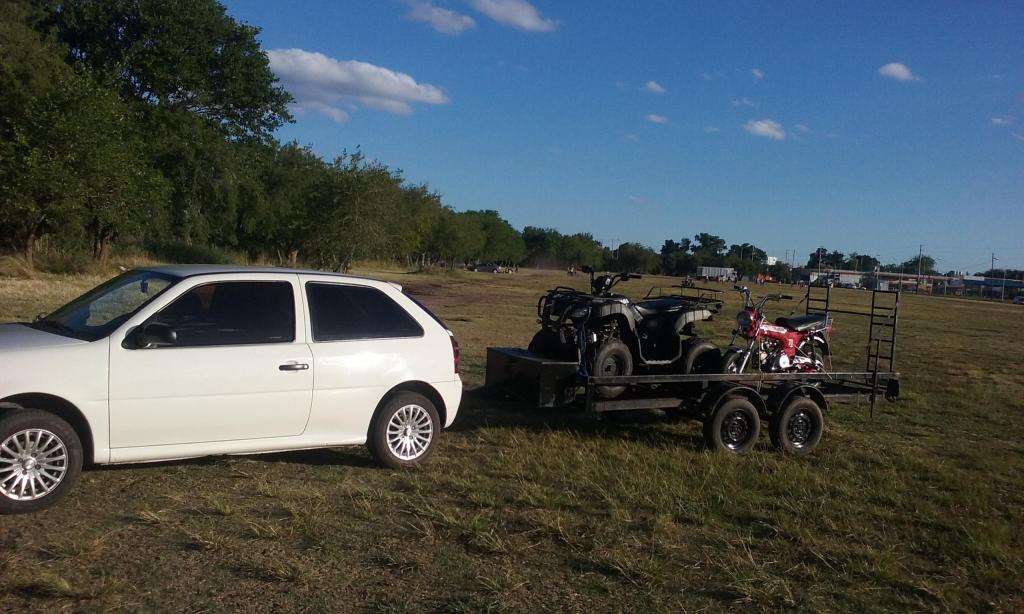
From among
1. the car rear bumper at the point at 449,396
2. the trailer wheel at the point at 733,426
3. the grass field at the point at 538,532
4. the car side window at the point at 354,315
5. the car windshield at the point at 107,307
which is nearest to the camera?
the grass field at the point at 538,532

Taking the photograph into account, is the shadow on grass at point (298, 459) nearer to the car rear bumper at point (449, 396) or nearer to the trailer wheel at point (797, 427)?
the car rear bumper at point (449, 396)

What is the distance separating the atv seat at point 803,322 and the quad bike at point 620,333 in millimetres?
858

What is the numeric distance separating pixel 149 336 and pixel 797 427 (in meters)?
6.57

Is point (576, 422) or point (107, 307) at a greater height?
point (107, 307)

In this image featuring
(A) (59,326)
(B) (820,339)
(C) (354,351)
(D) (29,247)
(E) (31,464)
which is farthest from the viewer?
(D) (29,247)

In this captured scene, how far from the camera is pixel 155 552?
16.2 ft

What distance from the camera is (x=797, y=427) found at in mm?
8797

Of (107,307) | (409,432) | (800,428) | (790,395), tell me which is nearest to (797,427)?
(800,428)

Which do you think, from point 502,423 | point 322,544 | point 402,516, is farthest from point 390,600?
point 502,423

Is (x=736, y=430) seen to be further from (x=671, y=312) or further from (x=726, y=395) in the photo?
(x=671, y=312)

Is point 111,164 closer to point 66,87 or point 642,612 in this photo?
point 66,87

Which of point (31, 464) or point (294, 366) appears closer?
point (31, 464)

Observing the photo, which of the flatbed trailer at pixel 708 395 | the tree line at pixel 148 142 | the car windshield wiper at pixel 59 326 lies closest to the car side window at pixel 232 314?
the car windshield wiper at pixel 59 326

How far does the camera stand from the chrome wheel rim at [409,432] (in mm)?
6840
